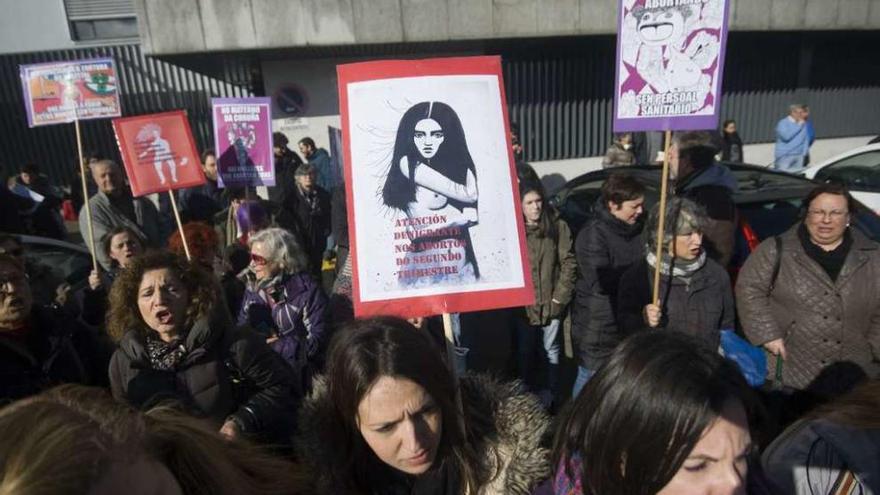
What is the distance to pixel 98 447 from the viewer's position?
37.8 inches

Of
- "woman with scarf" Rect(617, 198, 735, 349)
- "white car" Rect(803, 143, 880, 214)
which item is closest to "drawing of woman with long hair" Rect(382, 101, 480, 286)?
"woman with scarf" Rect(617, 198, 735, 349)

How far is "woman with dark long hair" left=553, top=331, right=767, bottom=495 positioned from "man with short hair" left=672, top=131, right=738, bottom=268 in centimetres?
264

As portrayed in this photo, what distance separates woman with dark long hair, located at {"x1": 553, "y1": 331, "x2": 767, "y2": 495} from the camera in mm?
1333

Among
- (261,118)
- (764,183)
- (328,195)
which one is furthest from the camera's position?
(328,195)

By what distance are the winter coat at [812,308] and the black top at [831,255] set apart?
0.07 feet

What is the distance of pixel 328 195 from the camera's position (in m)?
6.93

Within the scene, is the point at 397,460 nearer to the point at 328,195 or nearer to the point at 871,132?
the point at 328,195

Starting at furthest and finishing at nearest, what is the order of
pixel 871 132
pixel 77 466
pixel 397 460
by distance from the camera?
pixel 871 132
pixel 397 460
pixel 77 466

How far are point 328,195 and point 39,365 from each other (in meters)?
4.59

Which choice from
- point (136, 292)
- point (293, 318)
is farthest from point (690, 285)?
point (136, 292)

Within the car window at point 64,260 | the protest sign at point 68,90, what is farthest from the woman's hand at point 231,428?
the protest sign at point 68,90

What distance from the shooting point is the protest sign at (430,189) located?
2.07 m

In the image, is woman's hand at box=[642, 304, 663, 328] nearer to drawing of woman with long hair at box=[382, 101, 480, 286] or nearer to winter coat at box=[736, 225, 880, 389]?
winter coat at box=[736, 225, 880, 389]

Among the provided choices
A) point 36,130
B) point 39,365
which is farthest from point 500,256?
point 36,130
